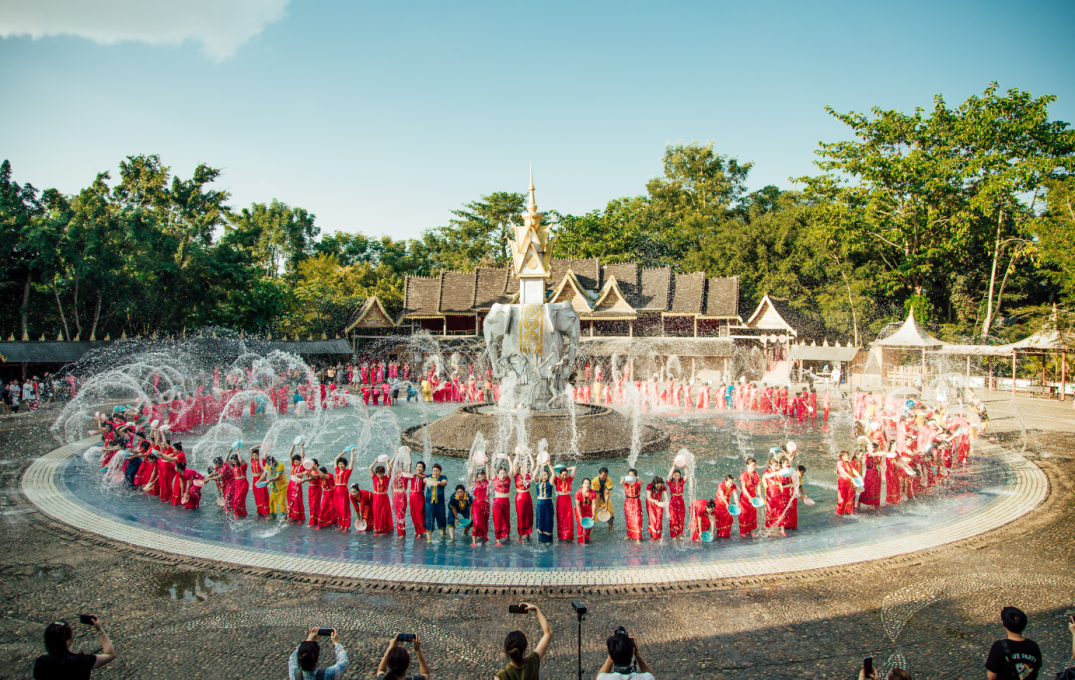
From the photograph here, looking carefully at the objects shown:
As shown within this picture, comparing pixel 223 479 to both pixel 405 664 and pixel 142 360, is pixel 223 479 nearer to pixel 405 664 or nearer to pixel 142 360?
pixel 405 664

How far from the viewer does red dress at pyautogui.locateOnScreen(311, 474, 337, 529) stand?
9.63 meters

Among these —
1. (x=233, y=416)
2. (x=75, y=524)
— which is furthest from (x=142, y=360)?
(x=75, y=524)

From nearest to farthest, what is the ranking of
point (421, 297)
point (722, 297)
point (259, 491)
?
1. point (259, 491)
2. point (722, 297)
3. point (421, 297)

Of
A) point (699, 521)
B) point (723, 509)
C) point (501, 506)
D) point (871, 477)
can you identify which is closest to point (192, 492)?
point (501, 506)

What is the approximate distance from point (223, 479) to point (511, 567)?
5.54m

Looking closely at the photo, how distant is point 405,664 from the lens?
3629 millimetres

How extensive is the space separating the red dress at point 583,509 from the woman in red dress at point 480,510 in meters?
1.34

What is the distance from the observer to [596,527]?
9.79 meters

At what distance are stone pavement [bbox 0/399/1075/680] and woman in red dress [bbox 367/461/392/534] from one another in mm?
1799

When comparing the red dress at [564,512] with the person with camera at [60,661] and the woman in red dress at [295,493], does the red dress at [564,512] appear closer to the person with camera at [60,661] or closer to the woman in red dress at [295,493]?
the woman in red dress at [295,493]

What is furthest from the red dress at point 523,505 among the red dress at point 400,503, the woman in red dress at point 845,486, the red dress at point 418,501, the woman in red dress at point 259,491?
the woman in red dress at point 845,486

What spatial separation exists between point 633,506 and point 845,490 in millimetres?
3888

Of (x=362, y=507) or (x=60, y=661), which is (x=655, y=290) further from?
(x=60, y=661)

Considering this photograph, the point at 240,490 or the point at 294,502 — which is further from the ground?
the point at 240,490
